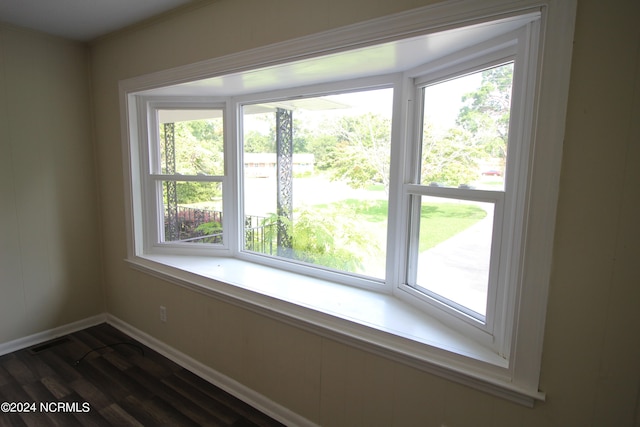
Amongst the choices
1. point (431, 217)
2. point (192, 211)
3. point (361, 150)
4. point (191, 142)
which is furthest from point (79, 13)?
point (431, 217)

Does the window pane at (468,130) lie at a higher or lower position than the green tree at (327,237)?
higher

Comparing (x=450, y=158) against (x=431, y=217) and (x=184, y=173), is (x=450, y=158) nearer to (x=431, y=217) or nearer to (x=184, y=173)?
(x=431, y=217)

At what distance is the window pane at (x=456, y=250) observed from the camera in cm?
147

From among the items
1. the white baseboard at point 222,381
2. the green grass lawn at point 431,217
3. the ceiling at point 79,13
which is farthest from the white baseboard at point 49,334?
the green grass lawn at point 431,217

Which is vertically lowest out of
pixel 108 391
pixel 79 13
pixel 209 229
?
pixel 108 391

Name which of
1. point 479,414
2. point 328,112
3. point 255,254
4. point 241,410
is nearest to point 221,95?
point 328,112

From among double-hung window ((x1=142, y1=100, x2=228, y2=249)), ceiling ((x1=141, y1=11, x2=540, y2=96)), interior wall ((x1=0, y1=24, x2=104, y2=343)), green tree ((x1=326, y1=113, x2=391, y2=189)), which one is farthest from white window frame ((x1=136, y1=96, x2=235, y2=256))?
green tree ((x1=326, y1=113, x2=391, y2=189))

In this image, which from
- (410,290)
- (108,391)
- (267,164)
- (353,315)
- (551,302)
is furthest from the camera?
(267,164)

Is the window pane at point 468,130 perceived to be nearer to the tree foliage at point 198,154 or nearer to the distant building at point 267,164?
the distant building at point 267,164

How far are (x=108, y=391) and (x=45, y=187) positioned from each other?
1.76 m

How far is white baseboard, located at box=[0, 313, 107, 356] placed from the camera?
8.76 feet

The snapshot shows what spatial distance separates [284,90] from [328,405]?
203 cm

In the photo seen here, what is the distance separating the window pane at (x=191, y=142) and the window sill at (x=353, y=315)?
2.59ft

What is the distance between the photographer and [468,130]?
5.02 feet
